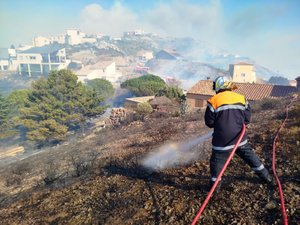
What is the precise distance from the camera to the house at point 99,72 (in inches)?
3351

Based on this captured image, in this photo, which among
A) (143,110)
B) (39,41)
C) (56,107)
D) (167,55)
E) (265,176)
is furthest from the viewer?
(39,41)

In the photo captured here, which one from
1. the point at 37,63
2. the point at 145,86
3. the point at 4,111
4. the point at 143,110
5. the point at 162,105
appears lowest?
the point at 4,111

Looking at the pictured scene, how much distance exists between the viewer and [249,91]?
3284cm

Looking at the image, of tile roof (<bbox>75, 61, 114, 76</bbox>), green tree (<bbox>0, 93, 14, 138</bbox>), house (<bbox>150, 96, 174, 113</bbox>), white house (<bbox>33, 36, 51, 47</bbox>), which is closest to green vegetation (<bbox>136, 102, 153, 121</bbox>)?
house (<bbox>150, 96, 174, 113</bbox>)

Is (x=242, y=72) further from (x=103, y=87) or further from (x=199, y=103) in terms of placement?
(x=199, y=103)

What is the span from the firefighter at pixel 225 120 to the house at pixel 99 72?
8279 centimetres

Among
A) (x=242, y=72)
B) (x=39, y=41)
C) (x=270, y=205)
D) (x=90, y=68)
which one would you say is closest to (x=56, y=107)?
(x=270, y=205)

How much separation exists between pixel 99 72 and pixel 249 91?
68.8 m

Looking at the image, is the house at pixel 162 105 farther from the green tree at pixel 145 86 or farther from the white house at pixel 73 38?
the white house at pixel 73 38

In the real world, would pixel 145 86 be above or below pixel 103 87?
above

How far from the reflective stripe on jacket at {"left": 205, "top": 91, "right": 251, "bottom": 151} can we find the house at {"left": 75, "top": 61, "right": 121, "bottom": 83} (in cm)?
8283

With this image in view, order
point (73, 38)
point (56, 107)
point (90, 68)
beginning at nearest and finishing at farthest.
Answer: point (56, 107) < point (90, 68) < point (73, 38)

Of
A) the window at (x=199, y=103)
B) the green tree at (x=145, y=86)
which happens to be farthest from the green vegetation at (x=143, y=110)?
the green tree at (x=145, y=86)

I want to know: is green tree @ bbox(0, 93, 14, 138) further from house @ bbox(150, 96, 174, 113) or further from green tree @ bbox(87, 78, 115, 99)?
green tree @ bbox(87, 78, 115, 99)
